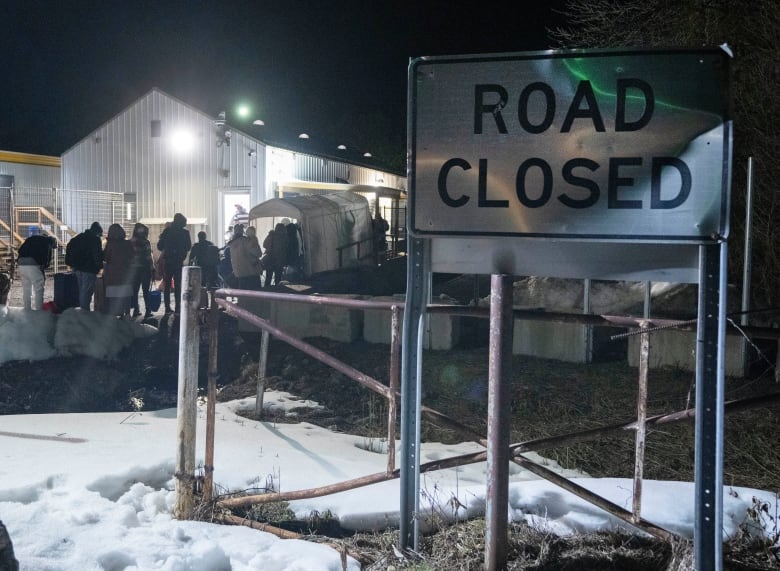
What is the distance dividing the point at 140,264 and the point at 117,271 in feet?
1.96

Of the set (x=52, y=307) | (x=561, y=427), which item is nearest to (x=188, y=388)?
(x=561, y=427)

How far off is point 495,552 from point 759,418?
4.40 metres

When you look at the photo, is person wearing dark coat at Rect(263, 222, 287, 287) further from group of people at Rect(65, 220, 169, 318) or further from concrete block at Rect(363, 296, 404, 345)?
concrete block at Rect(363, 296, 404, 345)

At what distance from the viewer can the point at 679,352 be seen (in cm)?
865

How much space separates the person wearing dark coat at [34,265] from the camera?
38.4 feet

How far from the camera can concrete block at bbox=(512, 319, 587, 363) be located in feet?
30.4

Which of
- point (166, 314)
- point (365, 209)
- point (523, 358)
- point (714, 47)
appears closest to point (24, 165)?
point (365, 209)

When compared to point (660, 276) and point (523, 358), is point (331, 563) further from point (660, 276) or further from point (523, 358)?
→ point (523, 358)

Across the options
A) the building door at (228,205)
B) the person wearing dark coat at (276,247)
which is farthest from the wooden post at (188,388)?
the building door at (228,205)

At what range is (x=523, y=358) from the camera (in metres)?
9.48

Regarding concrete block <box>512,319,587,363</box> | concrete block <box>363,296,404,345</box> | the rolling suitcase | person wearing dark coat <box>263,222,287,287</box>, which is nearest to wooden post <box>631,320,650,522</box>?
concrete block <box>512,319,587,363</box>

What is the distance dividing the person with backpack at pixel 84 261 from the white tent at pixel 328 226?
763cm

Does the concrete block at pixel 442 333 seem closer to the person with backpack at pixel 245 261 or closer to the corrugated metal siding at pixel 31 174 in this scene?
the person with backpack at pixel 245 261

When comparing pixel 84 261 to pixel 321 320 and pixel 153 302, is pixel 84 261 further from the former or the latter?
pixel 321 320
